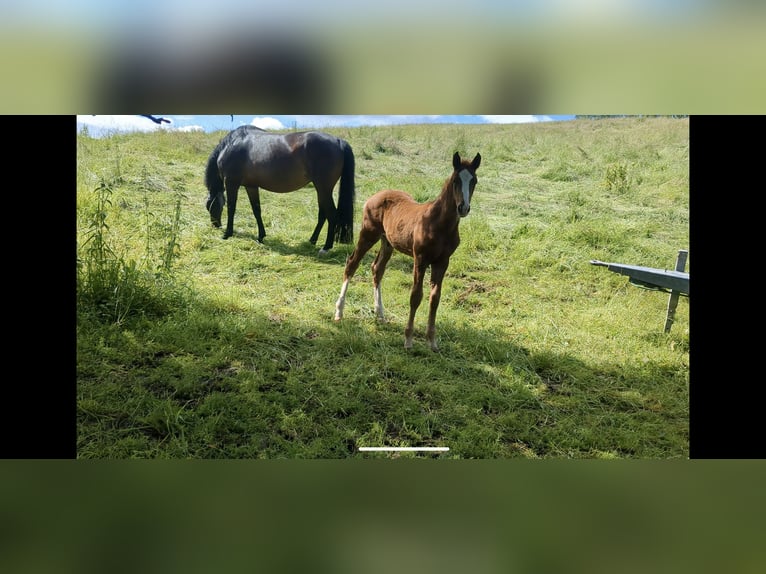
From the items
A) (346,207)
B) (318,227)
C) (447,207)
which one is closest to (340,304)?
(318,227)

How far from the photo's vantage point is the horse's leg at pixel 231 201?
16.1ft

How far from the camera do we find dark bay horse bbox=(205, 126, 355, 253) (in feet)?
16.1

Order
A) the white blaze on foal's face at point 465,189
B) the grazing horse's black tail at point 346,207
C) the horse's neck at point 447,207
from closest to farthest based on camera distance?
the white blaze on foal's face at point 465,189 → the horse's neck at point 447,207 → the grazing horse's black tail at point 346,207

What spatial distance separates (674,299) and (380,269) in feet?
7.55

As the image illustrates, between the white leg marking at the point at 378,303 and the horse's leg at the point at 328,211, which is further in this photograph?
the horse's leg at the point at 328,211

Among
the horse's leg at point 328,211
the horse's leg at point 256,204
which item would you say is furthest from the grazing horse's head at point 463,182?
the horse's leg at point 256,204

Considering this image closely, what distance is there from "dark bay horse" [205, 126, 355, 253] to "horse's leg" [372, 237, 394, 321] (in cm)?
29

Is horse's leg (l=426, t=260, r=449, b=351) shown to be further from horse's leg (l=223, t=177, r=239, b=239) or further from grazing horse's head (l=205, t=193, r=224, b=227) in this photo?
grazing horse's head (l=205, t=193, r=224, b=227)

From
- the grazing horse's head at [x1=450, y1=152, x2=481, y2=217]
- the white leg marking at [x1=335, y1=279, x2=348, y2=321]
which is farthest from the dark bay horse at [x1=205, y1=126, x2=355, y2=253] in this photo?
the grazing horse's head at [x1=450, y1=152, x2=481, y2=217]

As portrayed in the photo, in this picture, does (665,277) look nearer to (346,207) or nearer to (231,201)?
(346,207)

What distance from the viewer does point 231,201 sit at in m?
4.93

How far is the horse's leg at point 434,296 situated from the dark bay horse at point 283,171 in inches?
30.0

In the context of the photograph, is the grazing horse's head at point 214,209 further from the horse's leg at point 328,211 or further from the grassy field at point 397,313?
the horse's leg at point 328,211
